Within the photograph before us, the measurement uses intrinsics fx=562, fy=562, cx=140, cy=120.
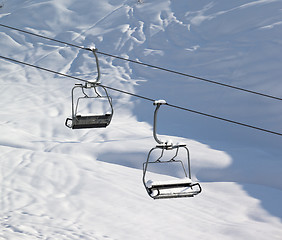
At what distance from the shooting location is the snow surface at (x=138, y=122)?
13727 millimetres

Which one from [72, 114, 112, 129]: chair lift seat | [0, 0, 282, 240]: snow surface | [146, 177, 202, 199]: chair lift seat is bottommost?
[146, 177, 202, 199]: chair lift seat

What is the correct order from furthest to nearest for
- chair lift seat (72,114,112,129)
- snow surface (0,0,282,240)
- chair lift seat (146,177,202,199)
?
1. snow surface (0,0,282,240)
2. chair lift seat (72,114,112,129)
3. chair lift seat (146,177,202,199)

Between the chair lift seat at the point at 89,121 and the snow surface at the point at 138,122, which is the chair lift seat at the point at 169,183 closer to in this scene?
the chair lift seat at the point at 89,121

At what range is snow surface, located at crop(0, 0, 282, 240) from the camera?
13727mm

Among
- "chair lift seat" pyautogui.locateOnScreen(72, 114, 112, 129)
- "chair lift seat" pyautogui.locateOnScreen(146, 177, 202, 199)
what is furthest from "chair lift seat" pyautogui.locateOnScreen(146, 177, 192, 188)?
"chair lift seat" pyautogui.locateOnScreen(72, 114, 112, 129)

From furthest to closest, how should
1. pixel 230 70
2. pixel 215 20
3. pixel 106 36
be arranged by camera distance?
1. pixel 106 36
2. pixel 215 20
3. pixel 230 70

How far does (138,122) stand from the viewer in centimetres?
2127

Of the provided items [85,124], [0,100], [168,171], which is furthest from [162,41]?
[85,124]

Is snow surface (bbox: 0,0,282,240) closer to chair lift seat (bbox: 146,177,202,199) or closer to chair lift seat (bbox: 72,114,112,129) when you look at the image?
chair lift seat (bbox: 72,114,112,129)

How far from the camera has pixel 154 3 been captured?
99.0 feet

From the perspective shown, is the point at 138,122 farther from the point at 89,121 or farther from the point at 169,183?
the point at 169,183

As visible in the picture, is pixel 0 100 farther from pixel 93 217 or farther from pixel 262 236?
pixel 262 236

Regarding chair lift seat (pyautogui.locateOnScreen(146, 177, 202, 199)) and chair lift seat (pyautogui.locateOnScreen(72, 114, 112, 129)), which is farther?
chair lift seat (pyautogui.locateOnScreen(72, 114, 112, 129))

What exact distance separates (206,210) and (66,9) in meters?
20.5
